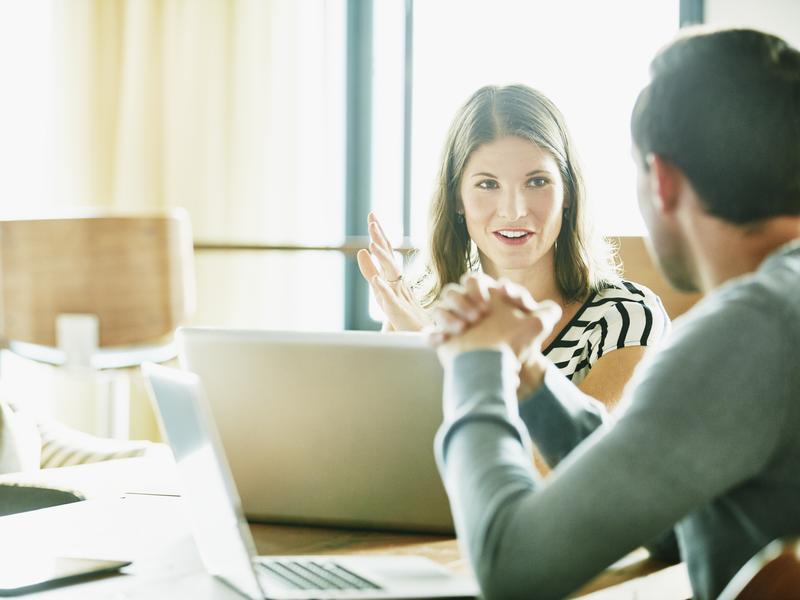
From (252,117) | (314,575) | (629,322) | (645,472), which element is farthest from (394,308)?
(252,117)

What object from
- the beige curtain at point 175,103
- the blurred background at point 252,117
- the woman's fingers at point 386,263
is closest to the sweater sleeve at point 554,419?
the woman's fingers at point 386,263

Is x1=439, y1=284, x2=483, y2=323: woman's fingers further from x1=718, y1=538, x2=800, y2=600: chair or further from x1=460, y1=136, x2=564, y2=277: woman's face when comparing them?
x1=460, y1=136, x2=564, y2=277: woman's face

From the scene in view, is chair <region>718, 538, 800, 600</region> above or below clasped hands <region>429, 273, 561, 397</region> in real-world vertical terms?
below

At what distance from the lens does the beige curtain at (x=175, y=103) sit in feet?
12.2

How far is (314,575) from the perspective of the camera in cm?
99

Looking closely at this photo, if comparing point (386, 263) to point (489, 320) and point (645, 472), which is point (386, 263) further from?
point (645, 472)

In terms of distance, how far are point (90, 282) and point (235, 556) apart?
5.98 ft

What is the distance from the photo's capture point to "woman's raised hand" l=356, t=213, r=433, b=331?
171 cm

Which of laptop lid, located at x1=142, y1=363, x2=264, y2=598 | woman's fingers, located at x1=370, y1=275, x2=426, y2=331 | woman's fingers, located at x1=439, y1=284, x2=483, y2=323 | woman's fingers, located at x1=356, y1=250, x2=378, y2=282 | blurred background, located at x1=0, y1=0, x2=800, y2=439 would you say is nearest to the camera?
laptop lid, located at x1=142, y1=363, x2=264, y2=598

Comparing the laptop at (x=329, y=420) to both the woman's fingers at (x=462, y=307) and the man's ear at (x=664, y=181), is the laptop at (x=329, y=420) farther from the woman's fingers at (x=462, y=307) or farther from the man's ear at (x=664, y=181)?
the man's ear at (x=664, y=181)

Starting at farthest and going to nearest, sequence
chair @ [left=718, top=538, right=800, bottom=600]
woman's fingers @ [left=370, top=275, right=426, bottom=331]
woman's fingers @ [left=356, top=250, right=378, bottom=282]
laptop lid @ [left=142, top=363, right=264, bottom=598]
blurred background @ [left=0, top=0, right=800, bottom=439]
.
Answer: blurred background @ [left=0, top=0, right=800, bottom=439] → woman's fingers @ [left=356, top=250, right=378, bottom=282] → woman's fingers @ [left=370, top=275, right=426, bottom=331] → laptop lid @ [left=142, top=363, right=264, bottom=598] → chair @ [left=718, top=538, right=800, bottom=600]

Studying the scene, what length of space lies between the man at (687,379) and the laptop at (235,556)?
6.4 inches

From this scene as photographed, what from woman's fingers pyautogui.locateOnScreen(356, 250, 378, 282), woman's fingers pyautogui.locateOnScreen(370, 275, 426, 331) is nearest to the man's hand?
woman's fingers pyautogui.locateOnScreen(370, 275, 426, 331)

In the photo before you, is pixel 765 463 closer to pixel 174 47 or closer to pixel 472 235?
pixel 472 235
